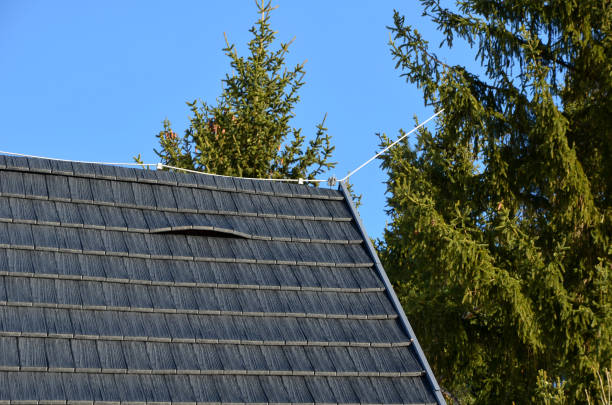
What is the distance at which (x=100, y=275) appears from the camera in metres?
6.02

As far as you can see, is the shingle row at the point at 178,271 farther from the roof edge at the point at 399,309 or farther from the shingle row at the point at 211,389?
the shingle row at the point at 211,389

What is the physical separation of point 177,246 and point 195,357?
3.74ft

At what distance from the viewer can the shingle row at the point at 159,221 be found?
624cm

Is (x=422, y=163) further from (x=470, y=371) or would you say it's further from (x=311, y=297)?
(x=311, y=297)

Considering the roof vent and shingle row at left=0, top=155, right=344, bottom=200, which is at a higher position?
shingle row at left=0, top=155, right=344, bottom=200

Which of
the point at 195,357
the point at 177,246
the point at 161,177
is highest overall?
the point at 161,177

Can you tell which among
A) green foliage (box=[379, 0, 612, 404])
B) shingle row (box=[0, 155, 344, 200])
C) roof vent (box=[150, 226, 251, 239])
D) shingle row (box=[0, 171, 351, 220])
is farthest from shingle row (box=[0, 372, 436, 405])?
green foliage (box=[379, 0, 612, 404])

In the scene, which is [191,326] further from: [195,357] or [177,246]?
[177,246]

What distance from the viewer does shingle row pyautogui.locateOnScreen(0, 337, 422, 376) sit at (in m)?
5.36

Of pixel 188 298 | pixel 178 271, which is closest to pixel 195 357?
pixel 188 298

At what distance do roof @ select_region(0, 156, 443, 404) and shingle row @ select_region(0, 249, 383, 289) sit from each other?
0.01 metres

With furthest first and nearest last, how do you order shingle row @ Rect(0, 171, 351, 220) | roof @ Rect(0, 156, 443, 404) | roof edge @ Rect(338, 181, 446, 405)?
shingle row @ Rect(0, 171, 351, 220) → roof edge @ Rect(338, 181, 446, 405) → roof @ Rect(0, 156, 443, 404)

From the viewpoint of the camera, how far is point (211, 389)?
5.60 meters

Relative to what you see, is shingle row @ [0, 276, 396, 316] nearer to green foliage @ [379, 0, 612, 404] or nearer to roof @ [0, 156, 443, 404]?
roof @ [0, 156, 443, 404]
